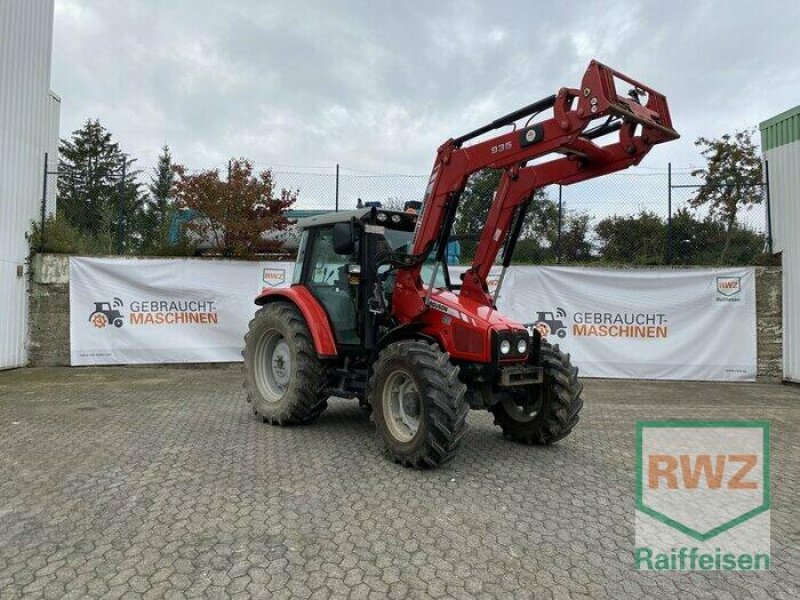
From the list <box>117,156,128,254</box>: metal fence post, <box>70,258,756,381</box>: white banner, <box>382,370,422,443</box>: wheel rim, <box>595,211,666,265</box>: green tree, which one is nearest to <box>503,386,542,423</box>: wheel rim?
<box>382,370,422,443</box>: wheel rim

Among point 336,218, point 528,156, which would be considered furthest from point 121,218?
point 528,156

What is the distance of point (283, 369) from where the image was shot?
640cm

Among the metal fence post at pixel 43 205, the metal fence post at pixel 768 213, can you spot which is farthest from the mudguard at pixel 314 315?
the metal fence post at pixel 768 213

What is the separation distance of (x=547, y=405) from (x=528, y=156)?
7.34 ft

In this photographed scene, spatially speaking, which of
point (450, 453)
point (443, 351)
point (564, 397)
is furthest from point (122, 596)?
point (564, 397)

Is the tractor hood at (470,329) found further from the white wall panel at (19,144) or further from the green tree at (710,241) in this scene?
the white wall panel at (19,144)

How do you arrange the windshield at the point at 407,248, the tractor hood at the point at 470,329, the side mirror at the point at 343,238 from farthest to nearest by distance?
the windshield at the point at 407,248
the side mirror at the point at 343,238
the tractor hood at the point at 470,329

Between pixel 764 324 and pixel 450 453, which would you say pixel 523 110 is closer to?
pixel 450 453

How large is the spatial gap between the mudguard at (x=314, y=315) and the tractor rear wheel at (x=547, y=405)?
1759mm

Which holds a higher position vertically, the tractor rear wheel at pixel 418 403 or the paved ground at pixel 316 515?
the tractor rear wheel at pixel 418 403

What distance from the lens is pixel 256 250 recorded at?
35.9ft

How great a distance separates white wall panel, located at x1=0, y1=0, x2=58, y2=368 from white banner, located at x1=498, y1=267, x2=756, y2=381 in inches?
347

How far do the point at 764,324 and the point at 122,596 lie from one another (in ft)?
35.0

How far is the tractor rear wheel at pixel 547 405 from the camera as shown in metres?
4.98
